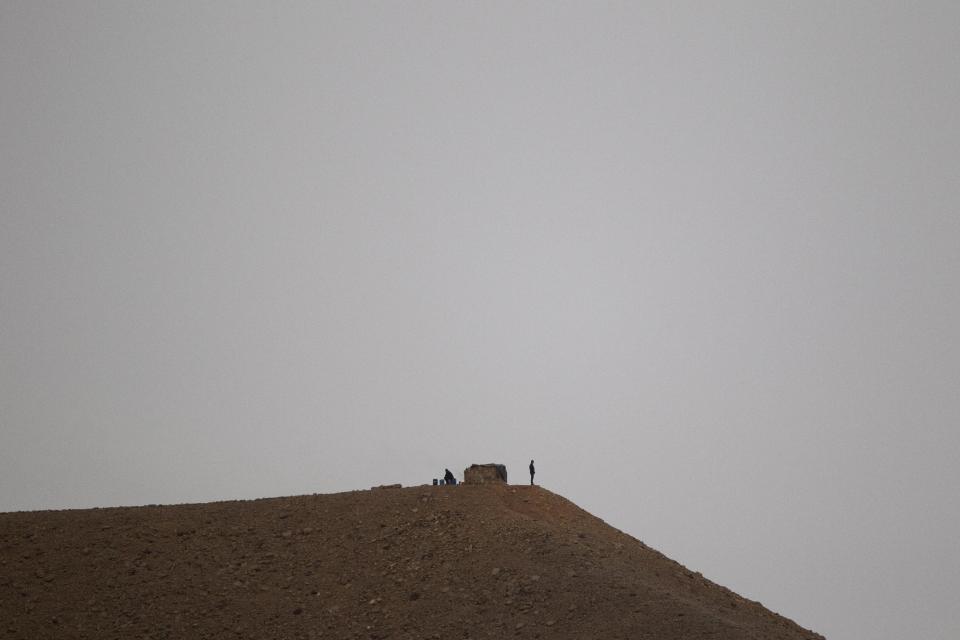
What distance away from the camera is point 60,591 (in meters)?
32.5

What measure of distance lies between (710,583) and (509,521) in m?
7.39

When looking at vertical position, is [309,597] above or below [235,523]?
below

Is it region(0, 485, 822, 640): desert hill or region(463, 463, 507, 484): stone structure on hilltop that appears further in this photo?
region(463, 463, 507, 484): stone structure on hilltop

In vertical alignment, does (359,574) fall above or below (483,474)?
below

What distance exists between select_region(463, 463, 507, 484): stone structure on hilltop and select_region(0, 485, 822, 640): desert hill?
4.94 feet

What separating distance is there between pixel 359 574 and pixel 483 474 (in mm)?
8504

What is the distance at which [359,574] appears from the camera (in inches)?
1296

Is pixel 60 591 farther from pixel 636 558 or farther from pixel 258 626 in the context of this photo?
pixel 636 558

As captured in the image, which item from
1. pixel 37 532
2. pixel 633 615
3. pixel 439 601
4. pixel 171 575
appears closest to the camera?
pixel 633 615

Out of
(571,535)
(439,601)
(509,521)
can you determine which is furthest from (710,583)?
(439,601)

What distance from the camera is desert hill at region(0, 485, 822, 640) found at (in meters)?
29.8

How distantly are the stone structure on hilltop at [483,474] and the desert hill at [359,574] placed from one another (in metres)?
1.51

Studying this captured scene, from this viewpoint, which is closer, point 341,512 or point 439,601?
point 439,601

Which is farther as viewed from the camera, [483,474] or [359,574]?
[483,474]
